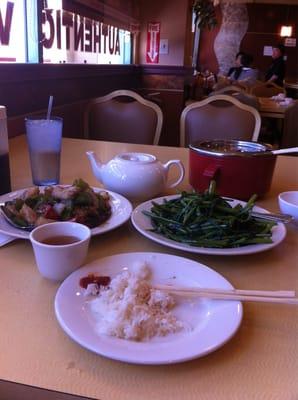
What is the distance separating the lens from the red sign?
12.9 feet

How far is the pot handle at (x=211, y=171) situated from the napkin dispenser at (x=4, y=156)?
48 cm

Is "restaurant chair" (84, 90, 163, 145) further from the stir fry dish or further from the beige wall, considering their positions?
the beige wall

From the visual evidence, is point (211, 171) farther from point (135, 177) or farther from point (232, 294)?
point (232, 294)

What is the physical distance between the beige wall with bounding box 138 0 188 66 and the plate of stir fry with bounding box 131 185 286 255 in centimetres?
337

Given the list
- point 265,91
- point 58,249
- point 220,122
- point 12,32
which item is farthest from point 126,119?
point 265,91

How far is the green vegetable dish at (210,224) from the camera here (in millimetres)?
754

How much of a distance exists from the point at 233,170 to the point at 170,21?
3.31 m

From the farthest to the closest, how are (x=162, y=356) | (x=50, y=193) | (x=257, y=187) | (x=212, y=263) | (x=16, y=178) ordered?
(x=16, y=178)
(x=257, y=187)
(x=50, y=193)
(x=212, y=263)
(x=162, y=356)

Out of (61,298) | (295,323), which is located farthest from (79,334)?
(295,323)

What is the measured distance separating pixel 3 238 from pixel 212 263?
15.8 inches

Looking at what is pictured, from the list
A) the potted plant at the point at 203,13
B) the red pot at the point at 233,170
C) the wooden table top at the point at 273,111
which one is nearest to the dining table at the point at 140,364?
the red pot at the point at 233,170

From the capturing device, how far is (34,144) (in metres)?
1.10

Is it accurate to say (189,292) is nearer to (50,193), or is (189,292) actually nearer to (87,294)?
(87,294)

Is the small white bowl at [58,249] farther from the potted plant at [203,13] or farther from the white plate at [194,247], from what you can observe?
the potted plant at [203,13]
